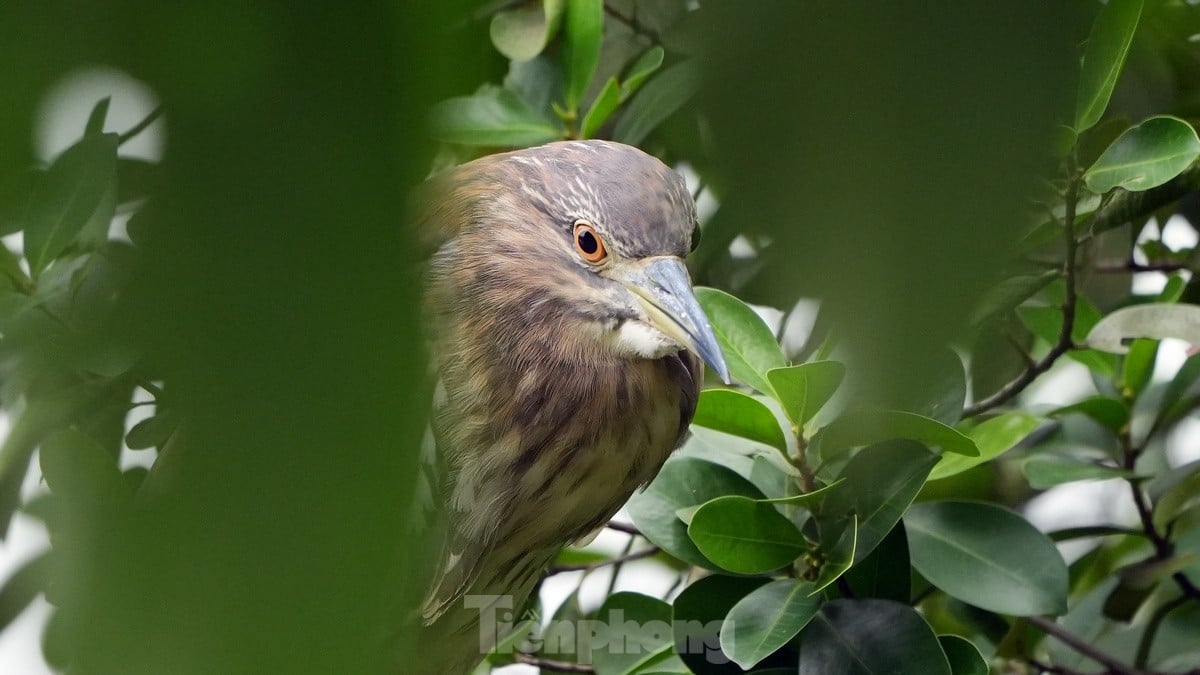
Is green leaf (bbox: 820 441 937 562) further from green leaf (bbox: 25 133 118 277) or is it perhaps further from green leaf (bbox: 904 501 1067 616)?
green leaf (bbox: 25 133 118 277)

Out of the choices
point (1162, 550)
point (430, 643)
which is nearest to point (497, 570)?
point (430, 643)

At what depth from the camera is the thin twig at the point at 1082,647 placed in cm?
132

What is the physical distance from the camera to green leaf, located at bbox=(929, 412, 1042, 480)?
46.4 inches

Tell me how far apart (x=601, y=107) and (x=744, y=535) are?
1.62 feet

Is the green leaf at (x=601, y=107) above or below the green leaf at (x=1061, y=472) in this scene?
above

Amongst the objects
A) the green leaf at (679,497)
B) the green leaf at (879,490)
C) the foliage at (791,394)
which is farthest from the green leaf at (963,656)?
the green leaf at (679,497)

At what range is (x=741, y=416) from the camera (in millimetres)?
1127

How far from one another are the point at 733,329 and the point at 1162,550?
637 mm

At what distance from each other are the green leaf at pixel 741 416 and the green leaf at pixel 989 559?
0.67ft

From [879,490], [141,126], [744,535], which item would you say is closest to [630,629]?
[744,535]

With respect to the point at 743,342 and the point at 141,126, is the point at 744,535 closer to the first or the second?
the point at 743,342

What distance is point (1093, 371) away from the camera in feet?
5.11

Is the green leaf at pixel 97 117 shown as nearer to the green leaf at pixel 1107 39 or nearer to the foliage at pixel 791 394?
the foliage at pixel 791 394

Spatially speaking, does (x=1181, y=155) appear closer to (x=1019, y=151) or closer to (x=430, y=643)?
(x=1019, y=151)
